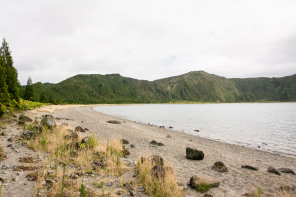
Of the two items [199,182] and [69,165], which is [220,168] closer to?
[199,182]

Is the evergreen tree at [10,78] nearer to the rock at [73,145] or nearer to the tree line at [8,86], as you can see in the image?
the tree line at [8,86]

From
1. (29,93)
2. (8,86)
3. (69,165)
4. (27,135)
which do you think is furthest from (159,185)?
(29,93)

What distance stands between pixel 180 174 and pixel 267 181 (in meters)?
4.46

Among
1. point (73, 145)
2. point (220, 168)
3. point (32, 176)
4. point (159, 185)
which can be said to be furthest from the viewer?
point (73, 145)

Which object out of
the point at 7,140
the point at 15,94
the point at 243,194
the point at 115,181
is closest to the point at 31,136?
the point at 7,140

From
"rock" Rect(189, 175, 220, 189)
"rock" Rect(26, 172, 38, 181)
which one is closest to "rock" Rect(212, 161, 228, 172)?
"rock" Rect(189, 175, 220, 189)

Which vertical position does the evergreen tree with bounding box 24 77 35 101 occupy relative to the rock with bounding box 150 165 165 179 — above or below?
above

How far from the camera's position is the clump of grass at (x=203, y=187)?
6314mm

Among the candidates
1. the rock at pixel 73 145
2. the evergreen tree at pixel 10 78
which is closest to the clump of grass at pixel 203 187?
the rock at pixel 73 145

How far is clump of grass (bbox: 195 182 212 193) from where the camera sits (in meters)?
6.31

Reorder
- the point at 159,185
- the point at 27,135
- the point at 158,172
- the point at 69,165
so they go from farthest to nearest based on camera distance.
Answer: the point at 27,135 < the point at 69,165 < the point at 158,172 < the point at 159,185

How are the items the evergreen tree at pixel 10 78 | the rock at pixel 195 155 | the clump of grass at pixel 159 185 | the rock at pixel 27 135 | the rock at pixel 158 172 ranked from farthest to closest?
the evergreen tree at pixel 10 78
the rock at pixel 195 155
the rock at pixel 27 135
the rock at pixel 158 172
the clump of grass at pixel 159 185

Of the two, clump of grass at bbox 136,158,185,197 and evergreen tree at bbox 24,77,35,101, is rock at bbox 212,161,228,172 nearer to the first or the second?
clump of grass at bbox 136,158,185,197

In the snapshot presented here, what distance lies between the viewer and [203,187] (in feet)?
20.9
